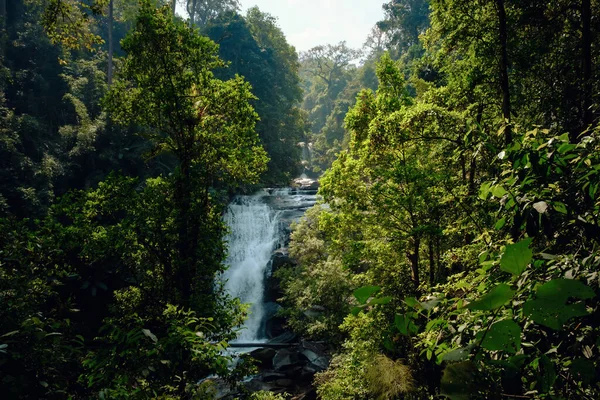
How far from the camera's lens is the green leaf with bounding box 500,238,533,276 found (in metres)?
0.73

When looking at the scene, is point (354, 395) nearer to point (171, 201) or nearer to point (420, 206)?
point (420, 206)

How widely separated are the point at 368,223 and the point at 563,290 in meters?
8.62

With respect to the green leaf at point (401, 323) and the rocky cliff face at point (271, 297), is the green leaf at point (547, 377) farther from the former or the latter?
the rocky cliff face at point (271, 297)

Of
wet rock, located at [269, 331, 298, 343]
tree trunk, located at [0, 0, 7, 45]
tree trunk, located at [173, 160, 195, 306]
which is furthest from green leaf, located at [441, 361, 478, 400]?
tree trunk, located at [0, 0, 7, 45]

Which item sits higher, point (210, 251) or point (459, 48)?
point (459, 48)

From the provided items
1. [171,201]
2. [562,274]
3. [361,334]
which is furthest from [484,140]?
[361,334]

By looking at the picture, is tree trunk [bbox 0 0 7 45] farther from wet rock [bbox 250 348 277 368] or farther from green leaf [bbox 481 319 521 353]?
green leaf [bbox 481 319 521 353]

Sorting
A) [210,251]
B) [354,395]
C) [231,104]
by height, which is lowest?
[354,395]

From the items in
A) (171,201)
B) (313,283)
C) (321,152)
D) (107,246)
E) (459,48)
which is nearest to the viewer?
(459,48)

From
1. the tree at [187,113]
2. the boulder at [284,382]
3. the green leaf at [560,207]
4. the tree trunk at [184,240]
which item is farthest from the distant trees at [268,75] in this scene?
the green leaf at [560,207]

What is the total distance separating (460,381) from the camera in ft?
2.53

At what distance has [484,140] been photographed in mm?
2033

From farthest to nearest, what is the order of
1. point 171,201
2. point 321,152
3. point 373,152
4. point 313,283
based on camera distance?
point 321,152 < point 313,283 < point 373,152 < point 171,201

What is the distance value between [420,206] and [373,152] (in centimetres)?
181
